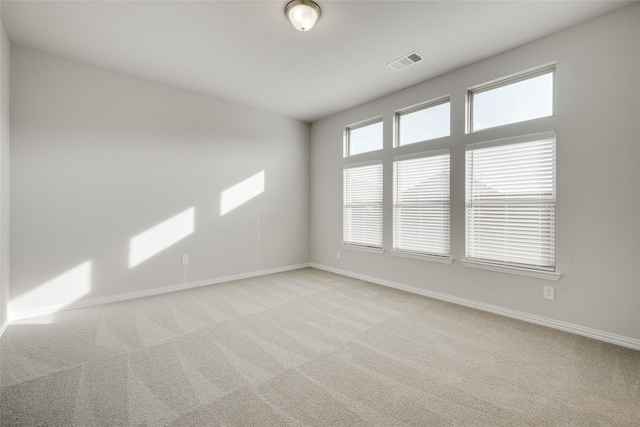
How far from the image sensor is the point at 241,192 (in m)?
4.61

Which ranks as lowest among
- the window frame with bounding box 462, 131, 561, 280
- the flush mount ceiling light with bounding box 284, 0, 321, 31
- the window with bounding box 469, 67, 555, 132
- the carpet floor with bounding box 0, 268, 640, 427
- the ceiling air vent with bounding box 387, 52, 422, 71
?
the carpet floor with bounding box 0, 268, 640, 427

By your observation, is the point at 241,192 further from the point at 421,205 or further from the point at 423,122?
the point at 423,122

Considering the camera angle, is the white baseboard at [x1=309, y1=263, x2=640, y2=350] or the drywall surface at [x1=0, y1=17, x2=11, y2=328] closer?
the white baseboard at [x1=309, y1=263, x2=640, y2=350]

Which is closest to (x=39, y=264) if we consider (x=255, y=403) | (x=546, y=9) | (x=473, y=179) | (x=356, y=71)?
(x=255, y=403)

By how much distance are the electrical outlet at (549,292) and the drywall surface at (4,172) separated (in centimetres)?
522

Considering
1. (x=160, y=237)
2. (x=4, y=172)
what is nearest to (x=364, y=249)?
(x=160, y=237)

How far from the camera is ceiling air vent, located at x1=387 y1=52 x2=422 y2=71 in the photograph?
3.13m

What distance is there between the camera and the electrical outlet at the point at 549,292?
275cm

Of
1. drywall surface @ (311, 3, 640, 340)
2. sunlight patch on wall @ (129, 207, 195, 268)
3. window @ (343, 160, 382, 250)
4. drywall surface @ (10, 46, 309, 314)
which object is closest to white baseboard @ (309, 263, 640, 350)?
drywall surface @ (311, 3, 640, 340)

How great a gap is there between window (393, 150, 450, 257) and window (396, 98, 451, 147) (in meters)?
0.28

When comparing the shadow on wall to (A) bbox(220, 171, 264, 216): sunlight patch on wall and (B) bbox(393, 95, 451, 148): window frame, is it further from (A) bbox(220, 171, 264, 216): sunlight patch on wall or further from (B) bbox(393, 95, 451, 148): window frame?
(B) bbox(393, 95, 451, 148): window frame

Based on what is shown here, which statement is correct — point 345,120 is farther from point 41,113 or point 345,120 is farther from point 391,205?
point 41,113

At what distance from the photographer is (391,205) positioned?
13.8 ft

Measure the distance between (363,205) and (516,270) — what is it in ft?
7.50
